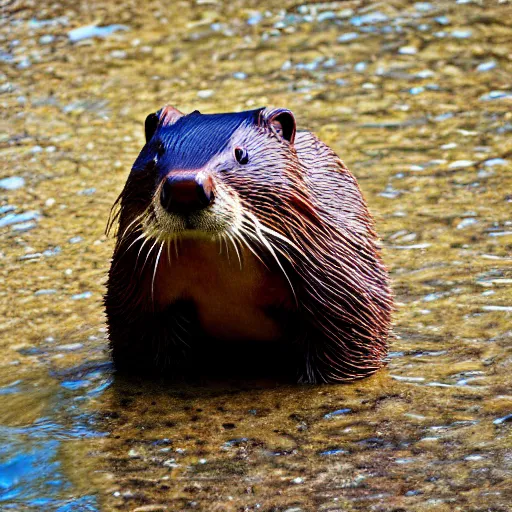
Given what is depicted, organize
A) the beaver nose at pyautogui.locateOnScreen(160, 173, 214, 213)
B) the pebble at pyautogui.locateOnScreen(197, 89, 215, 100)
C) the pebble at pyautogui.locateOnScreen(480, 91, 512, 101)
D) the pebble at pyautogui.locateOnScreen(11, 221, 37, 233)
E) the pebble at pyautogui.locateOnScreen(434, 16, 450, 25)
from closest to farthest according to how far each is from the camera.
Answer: the beaver nose at pyautogui.locateOnScreen(160, 173, 214, 213)
the pebble at pyautogui.locateOnScreen(11, 221, 37, 233)
the pebble at pyautogui.locateOnScreen(480, 91, 512, 101)
the pebble at pyautogui.locateOnScreen(197, 89, 215, 100)
the pebble at pyautogui.locateOnScreen(434, 16, 450, 25)

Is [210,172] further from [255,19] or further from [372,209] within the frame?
[255,19]

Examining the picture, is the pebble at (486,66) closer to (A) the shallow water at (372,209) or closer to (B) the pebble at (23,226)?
(A) the shallow water at (372,209)

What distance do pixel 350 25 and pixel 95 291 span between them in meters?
4.82

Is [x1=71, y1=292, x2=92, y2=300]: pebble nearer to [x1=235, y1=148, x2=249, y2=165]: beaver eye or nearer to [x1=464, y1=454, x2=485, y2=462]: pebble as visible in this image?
[x1=235, y1=148, x2=249, y2=165]: beaver eye

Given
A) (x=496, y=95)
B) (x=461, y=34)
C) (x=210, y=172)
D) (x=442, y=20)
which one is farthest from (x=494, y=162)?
(x=210, y=172)

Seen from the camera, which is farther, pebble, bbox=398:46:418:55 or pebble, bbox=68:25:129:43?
pebble, bbox=68:25:129:43

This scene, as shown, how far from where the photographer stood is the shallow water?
3.82m

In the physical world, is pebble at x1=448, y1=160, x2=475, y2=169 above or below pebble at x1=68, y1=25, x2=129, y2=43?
below

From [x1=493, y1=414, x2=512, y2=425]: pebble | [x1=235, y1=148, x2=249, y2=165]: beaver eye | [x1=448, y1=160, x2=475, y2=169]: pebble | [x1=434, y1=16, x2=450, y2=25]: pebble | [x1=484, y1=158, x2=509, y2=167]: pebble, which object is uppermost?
[x1=235, y1=148, x2=249, y2=165]: beaver eye

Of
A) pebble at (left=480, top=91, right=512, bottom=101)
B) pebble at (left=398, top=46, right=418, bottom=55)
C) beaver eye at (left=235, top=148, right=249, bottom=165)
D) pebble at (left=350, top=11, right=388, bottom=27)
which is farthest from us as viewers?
pebble at (left=350, top=11, right=388, bottom=27)

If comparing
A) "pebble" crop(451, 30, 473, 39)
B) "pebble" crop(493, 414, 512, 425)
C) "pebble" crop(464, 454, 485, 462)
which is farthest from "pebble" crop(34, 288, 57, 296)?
"pebble" crop(451, 30, 473, 39)

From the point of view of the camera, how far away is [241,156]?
4250mm

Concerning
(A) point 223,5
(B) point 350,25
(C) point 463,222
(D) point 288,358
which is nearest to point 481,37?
(B) point 350,25

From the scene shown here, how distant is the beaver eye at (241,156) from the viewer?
167 inches
